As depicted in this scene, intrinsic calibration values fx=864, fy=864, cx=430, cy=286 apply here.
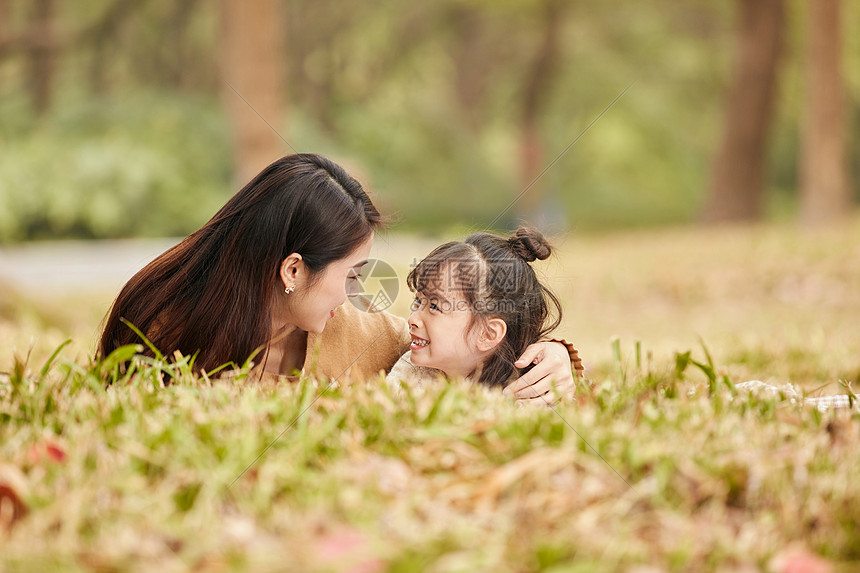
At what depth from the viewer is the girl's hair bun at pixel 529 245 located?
303cm

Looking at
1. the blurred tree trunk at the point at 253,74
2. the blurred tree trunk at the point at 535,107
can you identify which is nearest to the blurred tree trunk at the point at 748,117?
the blurred tree trunk at the point at 535,107

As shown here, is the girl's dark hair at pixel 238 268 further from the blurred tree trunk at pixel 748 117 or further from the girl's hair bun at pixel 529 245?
the blurred tree trunk at pixel 748 117

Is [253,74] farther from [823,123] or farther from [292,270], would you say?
[823,123]

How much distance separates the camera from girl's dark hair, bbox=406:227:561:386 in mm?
2910

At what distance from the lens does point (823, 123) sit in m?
12.2

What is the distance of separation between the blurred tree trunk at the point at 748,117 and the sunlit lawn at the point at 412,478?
12851 millimetres

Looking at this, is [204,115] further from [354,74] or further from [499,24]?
[499,24]

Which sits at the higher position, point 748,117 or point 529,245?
point 748,117

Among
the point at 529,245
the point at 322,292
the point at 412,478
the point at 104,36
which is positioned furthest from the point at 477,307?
the point at 104,36

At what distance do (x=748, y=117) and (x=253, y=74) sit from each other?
854 centimetres

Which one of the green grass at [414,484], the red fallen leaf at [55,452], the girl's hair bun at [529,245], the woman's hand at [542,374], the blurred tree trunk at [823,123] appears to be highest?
the blurred tree trunk at [823,123]

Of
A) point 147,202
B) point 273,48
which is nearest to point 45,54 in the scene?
point 147,202

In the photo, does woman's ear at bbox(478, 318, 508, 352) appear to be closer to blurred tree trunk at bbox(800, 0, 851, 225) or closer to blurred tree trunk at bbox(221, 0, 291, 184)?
blurred tree trunk at bbox(221, 0, 291, 184)

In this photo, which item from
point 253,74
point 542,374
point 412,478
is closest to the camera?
point 412,478
